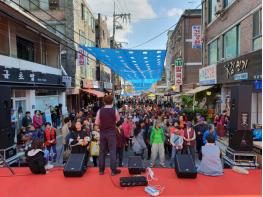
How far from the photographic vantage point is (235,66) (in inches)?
547

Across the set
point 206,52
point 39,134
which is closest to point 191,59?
point 206,52

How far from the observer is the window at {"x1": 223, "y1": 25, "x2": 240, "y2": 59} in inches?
577

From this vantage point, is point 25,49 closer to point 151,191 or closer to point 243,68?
point 243,68

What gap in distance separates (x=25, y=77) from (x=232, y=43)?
1255 cm

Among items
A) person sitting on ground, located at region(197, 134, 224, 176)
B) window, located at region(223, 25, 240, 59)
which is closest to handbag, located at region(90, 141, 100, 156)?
person sitting on ground, located at region(197, 134, 224, 176)

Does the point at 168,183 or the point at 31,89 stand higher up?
the point at 31,89

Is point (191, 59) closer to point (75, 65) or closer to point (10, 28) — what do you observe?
point (75, 65)

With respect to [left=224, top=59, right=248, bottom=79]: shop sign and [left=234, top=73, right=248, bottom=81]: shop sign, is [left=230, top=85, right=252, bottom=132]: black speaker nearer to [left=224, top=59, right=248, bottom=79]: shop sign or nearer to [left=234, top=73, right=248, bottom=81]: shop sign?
[left=234, top=73, right=248, bottom=81]: shop sign

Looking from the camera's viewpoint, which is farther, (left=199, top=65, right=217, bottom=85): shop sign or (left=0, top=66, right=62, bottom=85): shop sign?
(left=199, top=65, right=217, bottom=85): shop sign

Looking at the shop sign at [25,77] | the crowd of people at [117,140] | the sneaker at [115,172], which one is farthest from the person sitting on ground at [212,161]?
the shop sign at [25,77]

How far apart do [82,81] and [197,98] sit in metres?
11.2

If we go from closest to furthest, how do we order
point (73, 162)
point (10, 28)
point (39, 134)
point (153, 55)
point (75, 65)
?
point (73, 162), point (39, 134), point (153, 55), point (10, 28), point (75, 65)

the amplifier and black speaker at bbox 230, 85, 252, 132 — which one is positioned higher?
black speaker at bbox 230, 85, 252, 132

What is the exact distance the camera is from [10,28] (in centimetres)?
1448
